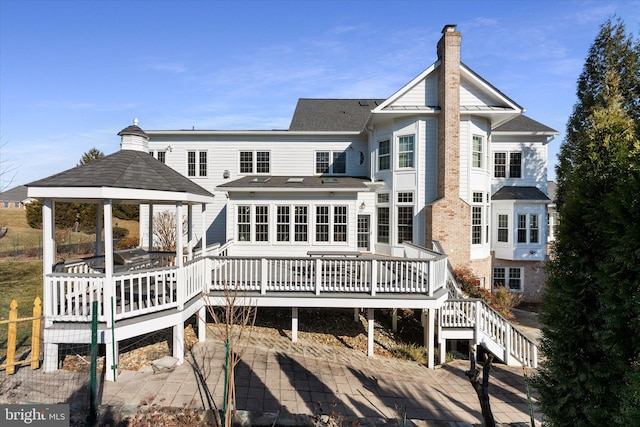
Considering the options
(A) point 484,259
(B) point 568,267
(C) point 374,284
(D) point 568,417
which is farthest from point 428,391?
(A) point 484,259

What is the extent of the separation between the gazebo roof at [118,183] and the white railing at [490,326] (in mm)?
7872

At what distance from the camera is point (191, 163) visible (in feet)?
57.9

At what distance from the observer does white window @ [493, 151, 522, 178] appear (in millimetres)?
17672

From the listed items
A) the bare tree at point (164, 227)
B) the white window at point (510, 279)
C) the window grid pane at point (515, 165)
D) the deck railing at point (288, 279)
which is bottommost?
the white window at point (510, 279)

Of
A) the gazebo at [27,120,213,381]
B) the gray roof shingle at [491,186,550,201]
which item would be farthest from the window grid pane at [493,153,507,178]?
the gazebo at [27,120,213,381]

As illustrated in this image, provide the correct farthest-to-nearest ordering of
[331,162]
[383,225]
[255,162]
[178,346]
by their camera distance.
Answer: [255,162] < [331,162] < [383,225] < [178,346]

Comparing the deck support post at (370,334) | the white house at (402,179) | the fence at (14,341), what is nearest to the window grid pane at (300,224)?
the white house at (402,179)

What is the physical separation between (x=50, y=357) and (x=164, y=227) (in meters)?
11.5

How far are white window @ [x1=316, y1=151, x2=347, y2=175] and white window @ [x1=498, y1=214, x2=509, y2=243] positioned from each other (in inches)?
342

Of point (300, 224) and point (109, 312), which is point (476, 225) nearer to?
point (300, 224)

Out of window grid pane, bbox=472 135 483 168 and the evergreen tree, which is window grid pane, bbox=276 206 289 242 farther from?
the evergreen tree

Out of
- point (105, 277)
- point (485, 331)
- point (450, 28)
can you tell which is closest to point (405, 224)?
point (485, 331)

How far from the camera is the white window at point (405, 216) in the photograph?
1413cm

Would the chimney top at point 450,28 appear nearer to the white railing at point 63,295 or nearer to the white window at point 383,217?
the white window at point 383,217
